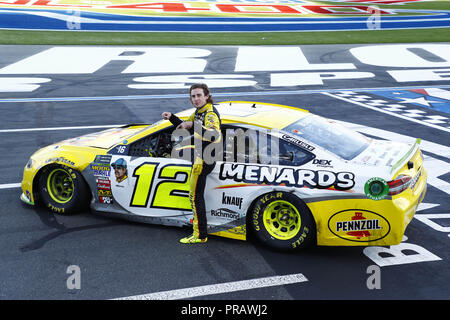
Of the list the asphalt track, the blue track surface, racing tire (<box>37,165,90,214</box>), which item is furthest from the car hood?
the blue track surface

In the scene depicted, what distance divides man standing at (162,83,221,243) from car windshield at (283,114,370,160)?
2.57ft

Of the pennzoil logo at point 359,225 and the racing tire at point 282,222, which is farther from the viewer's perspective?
the racing tire at point 282,222

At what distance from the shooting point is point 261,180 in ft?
17.6

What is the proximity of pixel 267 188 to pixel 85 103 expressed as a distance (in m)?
9.42

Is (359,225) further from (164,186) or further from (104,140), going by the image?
(104,140)

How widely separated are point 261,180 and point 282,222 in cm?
48

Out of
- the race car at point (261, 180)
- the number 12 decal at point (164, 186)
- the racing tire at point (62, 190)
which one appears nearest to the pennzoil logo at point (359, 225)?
the race car at point (261, 180)

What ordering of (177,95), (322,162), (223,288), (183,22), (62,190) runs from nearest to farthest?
1. (223,288)
2. (322,162)
3. (62,190)
4. (177,95)
5. (183,22)

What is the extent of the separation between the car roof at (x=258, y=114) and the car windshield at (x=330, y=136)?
11cm

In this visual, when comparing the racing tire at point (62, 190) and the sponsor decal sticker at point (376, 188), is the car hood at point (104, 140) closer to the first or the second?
the racing tire at point (62, 190)

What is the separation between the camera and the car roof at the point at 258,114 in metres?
5.62

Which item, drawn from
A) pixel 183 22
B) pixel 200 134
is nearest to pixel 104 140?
pixel 200 134

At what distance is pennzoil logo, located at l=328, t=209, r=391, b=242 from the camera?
502cm

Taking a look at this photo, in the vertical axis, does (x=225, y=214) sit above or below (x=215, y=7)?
below
